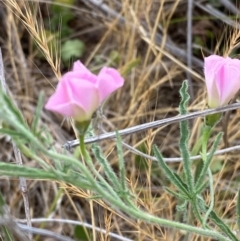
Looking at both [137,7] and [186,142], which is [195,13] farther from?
[186,142]

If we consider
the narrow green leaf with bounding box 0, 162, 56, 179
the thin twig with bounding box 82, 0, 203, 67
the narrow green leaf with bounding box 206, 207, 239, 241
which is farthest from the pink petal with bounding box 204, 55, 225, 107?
the thin twig with bounding box 82, 0, 203, 67

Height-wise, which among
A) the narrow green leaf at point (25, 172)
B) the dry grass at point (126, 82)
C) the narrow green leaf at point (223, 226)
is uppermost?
the narrow green leaf at point (25, 172)

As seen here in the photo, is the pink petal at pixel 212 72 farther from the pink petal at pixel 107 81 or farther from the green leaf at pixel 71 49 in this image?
the green leaf at pixel 71 49

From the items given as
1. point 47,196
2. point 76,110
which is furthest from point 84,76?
point 47,196

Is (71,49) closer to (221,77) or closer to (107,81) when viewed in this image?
(221,77)

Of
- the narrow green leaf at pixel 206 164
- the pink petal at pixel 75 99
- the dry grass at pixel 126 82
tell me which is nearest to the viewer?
the pink petal at pixel 75 99

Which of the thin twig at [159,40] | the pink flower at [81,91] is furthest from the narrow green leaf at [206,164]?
the thin twig at [159,40]
